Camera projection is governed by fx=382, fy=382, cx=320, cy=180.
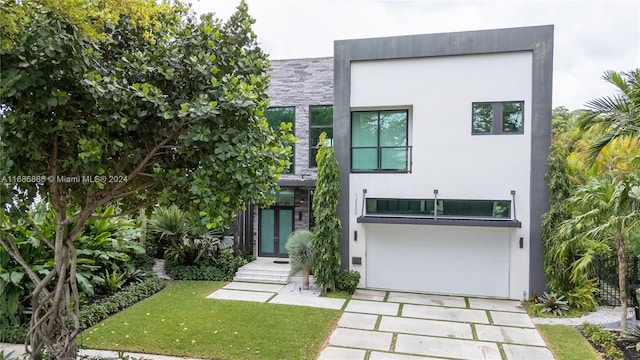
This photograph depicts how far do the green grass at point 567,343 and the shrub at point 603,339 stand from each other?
0.50 feet

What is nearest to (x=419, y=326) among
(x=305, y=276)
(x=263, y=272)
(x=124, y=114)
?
(x=305, y=276)

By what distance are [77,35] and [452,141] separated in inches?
380

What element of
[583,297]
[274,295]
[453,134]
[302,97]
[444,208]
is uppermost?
[302,97]

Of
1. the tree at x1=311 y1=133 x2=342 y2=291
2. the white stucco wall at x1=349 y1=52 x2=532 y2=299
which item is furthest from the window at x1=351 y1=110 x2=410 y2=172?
the tree at x1=311 y1=133 x2=342 y2=291

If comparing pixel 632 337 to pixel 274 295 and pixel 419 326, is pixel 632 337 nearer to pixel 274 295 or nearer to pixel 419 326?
pixel 419 326

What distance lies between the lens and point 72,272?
5.04 metres

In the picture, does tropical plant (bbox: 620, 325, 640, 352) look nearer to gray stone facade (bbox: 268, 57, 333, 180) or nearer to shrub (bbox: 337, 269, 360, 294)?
shrub (bbox: 337, 269, 360, 294)

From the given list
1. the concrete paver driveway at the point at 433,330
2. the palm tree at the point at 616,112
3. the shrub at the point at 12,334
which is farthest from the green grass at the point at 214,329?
the palm tree at the point at 616,112

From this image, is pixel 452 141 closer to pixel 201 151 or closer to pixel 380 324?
pixel 380 324

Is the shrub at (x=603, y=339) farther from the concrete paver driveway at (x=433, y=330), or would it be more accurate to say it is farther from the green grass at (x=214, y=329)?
→ the green grass at (x=214, y=329)

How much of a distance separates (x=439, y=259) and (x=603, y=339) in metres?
4.44

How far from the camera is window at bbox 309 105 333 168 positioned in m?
14.3

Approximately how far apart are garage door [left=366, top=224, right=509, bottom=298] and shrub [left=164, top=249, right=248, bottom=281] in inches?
183

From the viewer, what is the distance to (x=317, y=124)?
14461 mm
